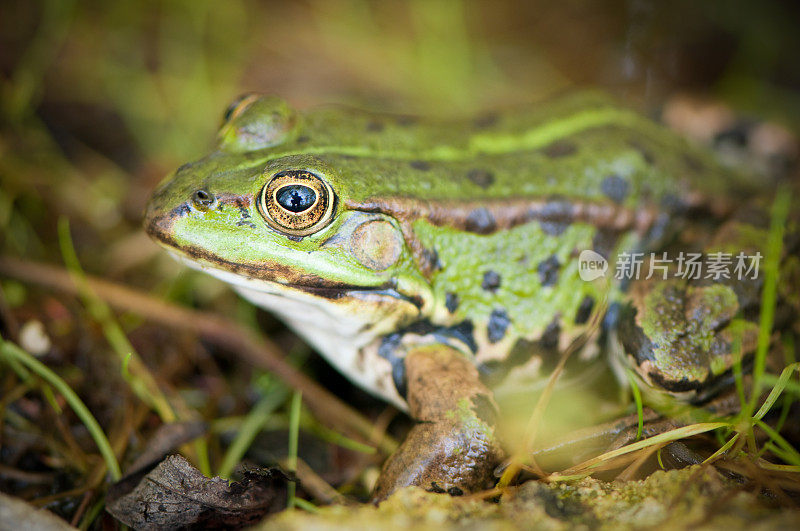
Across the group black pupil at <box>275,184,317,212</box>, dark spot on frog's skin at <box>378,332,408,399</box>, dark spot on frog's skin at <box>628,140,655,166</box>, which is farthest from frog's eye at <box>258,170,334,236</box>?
dark spot on frog's skin at <box>628,140,655,166</box>

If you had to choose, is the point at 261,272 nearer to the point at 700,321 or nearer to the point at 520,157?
the point at 520,157

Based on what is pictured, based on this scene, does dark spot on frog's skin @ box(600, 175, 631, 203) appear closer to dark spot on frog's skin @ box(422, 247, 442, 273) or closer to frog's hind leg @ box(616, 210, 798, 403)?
frog's hind leg @ box(616, 210, 798, 403)

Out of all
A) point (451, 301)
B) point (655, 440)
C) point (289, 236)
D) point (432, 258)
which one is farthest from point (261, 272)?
point (655, 440)

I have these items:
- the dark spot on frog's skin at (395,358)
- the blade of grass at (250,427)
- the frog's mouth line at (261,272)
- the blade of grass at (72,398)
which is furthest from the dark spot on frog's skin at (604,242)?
the blade of grass at (72,398)

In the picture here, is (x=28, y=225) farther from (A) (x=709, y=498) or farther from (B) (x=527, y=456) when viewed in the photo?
(A) (x=709, y=498)

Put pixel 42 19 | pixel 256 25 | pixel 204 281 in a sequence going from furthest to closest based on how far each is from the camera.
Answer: pixel 256 25 → pixel 42 19 → pixel 204 281

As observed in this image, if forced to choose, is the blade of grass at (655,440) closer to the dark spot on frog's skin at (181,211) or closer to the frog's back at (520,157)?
the frog's back at (520,157)

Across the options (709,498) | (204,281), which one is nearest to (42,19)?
(204,281)
